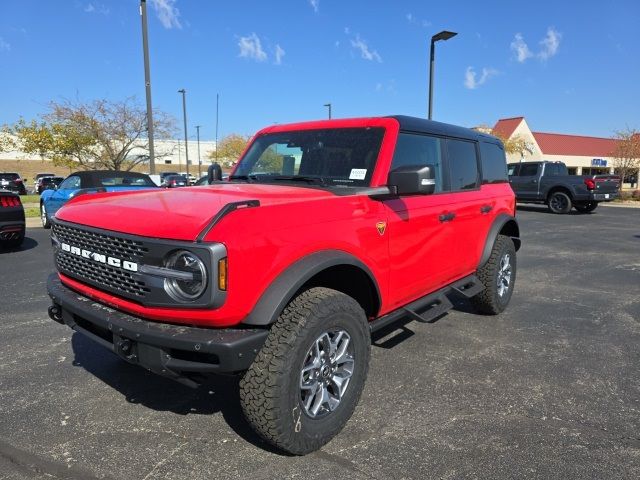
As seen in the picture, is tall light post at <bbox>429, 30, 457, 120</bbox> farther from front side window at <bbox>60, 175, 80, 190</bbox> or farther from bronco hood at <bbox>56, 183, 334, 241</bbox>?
bronco hood at <bbox>56, 183, 334, 241</bbox>

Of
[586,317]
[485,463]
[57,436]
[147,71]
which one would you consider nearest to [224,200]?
[57,436]

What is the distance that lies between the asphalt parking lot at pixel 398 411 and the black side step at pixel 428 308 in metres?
0.47

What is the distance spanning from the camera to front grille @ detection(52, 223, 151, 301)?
2.40 m

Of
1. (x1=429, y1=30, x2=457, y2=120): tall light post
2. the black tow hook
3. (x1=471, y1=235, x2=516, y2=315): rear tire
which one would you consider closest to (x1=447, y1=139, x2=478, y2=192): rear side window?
(x1=471, y1=235, x2=516, y2=315): rear tire

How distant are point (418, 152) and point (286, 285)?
1.87 m

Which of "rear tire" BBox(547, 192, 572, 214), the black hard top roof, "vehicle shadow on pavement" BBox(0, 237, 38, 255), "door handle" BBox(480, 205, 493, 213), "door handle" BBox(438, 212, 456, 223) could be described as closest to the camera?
the black hard top roof

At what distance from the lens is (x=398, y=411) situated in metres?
3.04

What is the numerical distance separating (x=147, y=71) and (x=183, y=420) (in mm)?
13248

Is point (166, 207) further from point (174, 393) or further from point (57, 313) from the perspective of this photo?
point (174, 393)

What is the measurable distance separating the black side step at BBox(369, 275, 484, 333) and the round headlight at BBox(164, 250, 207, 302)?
4.25 feet

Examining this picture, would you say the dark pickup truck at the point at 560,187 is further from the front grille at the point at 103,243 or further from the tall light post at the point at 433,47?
the front grille at the point at 103,243

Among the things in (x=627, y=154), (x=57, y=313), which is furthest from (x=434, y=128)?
(x=627, y=154)

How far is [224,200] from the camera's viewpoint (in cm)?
266

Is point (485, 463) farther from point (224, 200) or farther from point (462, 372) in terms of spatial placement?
point (224, 200)
